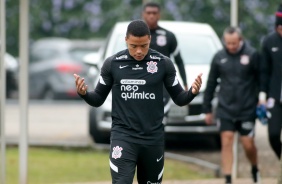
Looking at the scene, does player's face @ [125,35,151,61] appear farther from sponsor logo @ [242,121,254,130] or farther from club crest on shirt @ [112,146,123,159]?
sponsor logo @ [242,121,254,130]

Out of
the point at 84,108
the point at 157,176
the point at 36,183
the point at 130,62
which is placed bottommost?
the point at 84,108

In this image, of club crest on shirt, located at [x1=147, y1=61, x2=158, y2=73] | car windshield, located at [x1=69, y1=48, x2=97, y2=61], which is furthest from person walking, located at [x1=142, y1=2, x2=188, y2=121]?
car windshield, located at [x1=69, y1=48, x2=97, y2=61]

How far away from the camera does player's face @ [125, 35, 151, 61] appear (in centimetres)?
884

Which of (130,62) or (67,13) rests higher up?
(130,62)

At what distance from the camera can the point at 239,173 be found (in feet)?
47.7

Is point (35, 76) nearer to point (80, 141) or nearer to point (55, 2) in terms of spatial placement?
point (55, 2)

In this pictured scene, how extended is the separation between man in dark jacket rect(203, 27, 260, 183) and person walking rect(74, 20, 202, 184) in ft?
11.3

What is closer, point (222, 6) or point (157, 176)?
point (157, 176)

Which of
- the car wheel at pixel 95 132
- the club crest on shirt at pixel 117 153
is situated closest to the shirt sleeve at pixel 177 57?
the club crest on shirt at pixel 117 153

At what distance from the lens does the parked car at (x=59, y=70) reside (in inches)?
1150

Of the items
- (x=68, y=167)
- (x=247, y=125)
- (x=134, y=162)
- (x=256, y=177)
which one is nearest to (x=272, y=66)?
(x=247, y=125)

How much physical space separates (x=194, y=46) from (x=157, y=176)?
7.25 meters

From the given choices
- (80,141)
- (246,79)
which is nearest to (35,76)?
(80,141)

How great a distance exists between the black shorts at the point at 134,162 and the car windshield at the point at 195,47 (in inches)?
274
